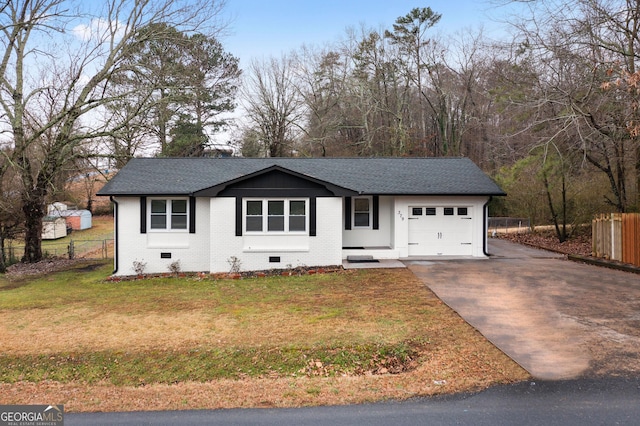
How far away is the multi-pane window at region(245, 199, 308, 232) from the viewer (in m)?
14.4

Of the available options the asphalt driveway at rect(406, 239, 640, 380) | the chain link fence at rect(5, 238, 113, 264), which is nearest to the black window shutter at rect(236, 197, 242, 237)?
the asphalt driveway at rect(406, 239, 640, 380)

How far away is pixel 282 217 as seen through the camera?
14.5 metres

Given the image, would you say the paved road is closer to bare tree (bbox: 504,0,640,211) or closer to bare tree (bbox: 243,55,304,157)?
bare tree (bbox: 504,0,640,211)

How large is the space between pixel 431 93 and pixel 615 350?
31813 millimetres

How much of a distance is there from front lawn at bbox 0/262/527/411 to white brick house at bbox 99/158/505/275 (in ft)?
11.0

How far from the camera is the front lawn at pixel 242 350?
5492 millimetres

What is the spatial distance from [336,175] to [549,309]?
996 cm

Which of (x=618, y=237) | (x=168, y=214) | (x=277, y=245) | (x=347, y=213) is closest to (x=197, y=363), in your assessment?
(x=277, y=245)

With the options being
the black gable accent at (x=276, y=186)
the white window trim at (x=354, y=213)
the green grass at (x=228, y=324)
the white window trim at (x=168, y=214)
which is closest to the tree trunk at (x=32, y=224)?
the green grass at (x=228, y=324)

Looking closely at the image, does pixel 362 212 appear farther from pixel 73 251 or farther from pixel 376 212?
pixel 73 251

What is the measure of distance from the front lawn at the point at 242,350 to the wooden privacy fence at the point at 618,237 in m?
7.57

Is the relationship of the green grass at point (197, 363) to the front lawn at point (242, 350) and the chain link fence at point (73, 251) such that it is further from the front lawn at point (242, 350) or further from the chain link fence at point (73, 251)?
the chain link fence at point (73, 251)

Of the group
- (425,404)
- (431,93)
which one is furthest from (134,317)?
(431,93)

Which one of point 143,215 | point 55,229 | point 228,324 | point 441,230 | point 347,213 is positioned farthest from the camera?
point 55,229
